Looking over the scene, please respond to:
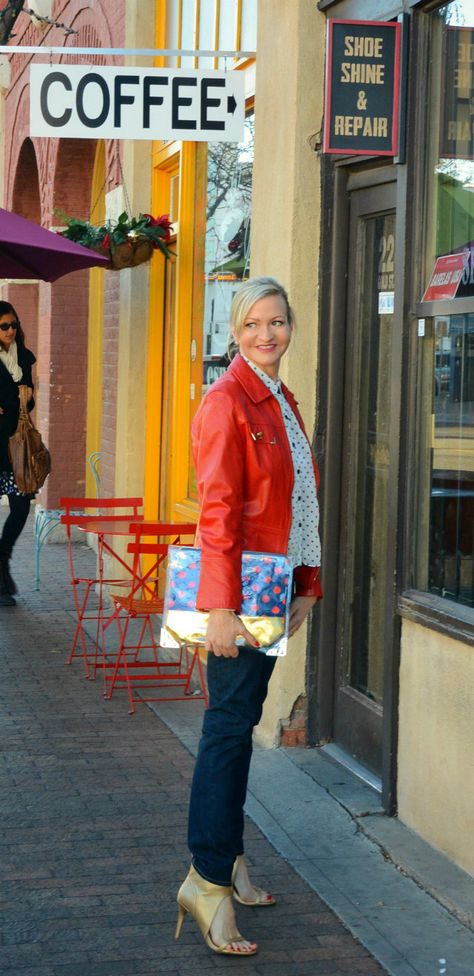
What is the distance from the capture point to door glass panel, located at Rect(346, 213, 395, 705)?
608cm

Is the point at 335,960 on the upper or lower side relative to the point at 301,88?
lower

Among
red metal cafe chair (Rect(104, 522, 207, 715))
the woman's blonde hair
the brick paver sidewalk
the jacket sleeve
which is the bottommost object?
the brick paver sidewalk

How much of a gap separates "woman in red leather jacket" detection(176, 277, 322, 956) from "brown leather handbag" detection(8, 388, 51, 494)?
6.06 m

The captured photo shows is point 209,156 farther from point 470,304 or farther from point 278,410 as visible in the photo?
point 278,410

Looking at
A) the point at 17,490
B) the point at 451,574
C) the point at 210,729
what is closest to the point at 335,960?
the point at 210,729

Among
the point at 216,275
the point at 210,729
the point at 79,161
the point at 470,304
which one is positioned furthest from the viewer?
the point at 79,161

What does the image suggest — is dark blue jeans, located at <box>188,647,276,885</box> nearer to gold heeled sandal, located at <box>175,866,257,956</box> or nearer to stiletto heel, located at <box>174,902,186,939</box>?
gold heeled sandal, located at <box>175,866,257,956</box>

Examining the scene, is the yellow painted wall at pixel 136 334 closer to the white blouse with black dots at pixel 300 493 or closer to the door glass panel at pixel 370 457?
the door glass panel at pixel 370 457

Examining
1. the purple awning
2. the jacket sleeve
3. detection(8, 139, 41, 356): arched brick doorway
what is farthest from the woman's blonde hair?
detection(8, 139, 41, 356): arched brick doorway

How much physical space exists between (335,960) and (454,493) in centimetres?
175

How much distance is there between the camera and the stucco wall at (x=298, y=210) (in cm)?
639

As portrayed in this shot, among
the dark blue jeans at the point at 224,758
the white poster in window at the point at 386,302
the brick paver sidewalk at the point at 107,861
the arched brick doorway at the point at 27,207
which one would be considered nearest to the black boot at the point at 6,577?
the brick paver sidewalk at the point at 107,861

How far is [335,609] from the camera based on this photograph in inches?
255

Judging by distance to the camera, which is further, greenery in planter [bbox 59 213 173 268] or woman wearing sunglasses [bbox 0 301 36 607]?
woman wearing sunglasses [bbox 0 301 36 607]
